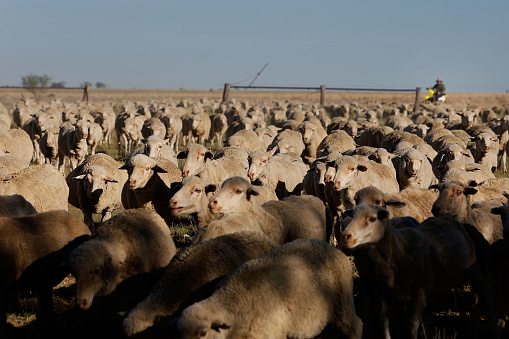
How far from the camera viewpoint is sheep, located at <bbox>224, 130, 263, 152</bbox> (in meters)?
15.1

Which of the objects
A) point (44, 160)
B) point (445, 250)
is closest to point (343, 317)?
point (445, 250)

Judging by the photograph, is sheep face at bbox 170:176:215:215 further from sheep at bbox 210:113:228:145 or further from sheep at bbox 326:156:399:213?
sheep at bbox 210:113:228:145

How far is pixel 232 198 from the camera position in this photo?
20.6ft

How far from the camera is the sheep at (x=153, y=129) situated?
20.7 metres

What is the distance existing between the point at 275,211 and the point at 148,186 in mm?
2508

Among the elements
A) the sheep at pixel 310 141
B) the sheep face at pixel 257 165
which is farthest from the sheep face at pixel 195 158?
the sheep at pixel 310 141

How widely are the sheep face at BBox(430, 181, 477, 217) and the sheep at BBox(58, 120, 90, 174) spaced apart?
1163cm

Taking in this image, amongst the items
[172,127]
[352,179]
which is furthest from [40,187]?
[172,127]

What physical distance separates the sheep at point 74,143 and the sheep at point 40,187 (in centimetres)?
698

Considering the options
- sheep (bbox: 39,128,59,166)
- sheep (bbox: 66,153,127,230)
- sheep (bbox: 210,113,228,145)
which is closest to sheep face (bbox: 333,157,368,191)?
sheep (bbox: 66,153,127,230)

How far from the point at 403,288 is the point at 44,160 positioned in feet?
52.7

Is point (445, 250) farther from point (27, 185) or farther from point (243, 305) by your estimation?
point (27, 185)

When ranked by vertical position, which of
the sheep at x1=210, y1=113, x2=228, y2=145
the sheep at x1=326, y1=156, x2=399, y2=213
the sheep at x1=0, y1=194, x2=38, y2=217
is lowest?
the sheep at x1=210, y1=113, x2=228, y2=145

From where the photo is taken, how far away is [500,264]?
6195 mm
